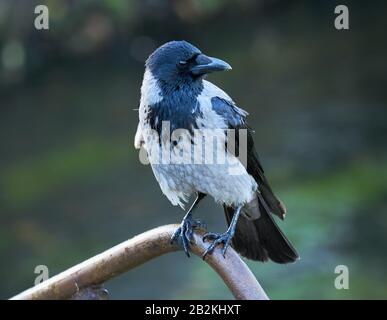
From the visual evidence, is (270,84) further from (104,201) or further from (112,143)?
(104,201)

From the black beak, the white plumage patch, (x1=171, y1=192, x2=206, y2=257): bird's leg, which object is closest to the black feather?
the white plumage patch

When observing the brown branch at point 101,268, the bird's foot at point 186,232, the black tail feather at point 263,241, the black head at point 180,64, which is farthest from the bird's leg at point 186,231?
the black head at point 180,64

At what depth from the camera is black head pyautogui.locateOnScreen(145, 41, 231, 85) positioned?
386 centimetres

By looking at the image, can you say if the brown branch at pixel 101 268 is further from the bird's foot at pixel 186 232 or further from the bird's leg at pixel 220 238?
the bird's foot at pixel 186 232

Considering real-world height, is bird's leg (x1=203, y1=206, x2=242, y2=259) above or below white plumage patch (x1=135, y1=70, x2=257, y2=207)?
below

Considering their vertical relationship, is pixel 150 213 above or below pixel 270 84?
below

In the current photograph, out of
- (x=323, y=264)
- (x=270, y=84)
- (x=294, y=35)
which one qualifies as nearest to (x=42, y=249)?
(x=323, y=264)

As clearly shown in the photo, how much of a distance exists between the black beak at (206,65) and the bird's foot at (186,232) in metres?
0.70

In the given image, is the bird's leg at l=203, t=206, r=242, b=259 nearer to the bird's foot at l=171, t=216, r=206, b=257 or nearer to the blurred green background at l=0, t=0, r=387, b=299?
the bird's foot at l=171, t=216, r=206, b=257

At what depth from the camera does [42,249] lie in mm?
9453

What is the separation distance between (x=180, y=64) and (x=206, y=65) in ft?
0.44

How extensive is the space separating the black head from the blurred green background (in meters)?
4.63

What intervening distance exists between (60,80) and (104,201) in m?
4.85

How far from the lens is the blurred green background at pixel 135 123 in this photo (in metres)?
8.92
